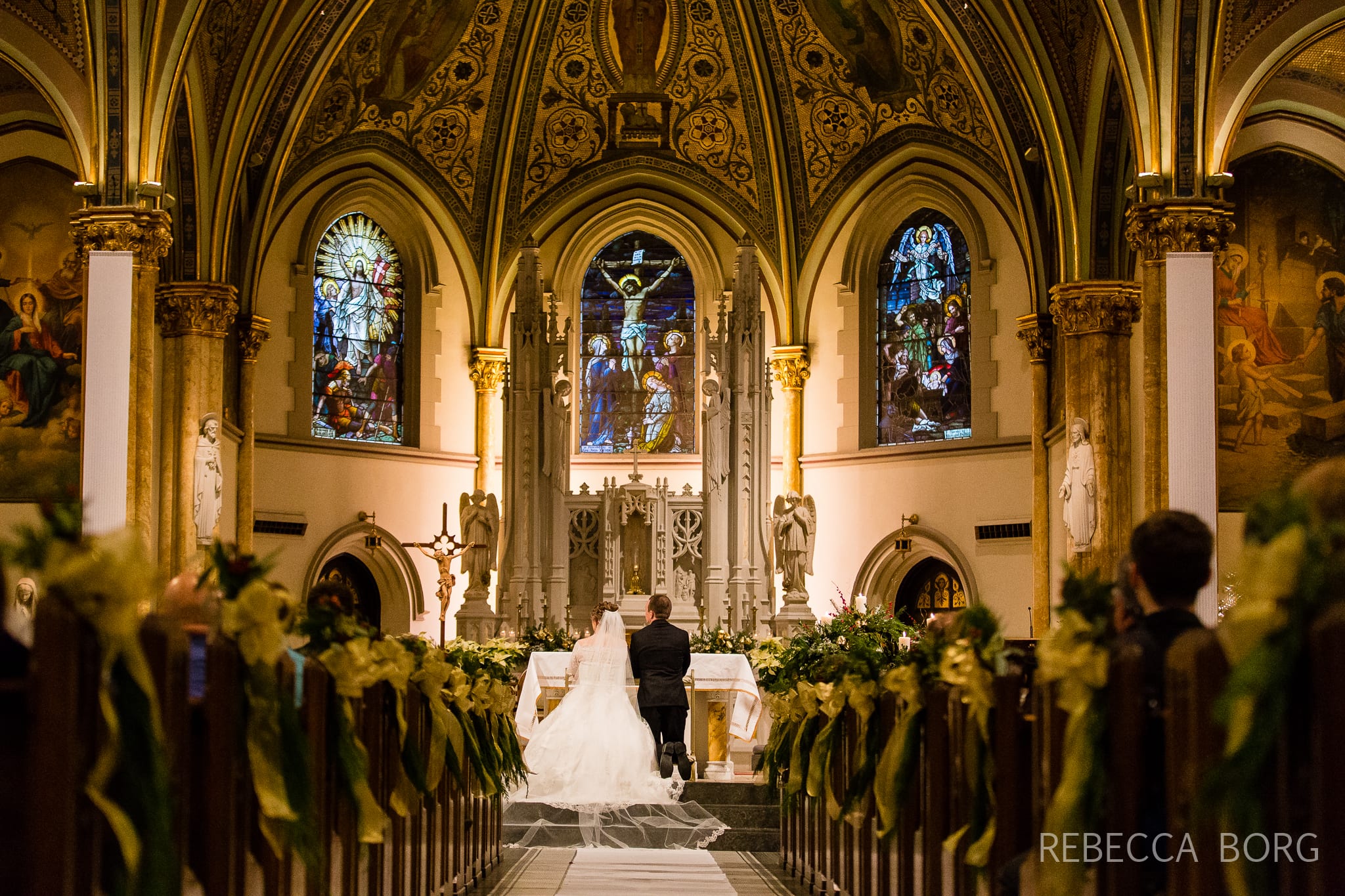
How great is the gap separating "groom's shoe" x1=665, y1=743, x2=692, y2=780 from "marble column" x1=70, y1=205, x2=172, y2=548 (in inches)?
195

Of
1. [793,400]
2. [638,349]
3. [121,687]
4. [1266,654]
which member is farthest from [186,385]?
[1266,654]

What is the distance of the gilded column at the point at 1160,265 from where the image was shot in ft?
41.6

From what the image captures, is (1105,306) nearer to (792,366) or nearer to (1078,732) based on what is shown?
(792,366)

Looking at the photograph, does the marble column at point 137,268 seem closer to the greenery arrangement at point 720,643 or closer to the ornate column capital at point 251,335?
the ornate column capital at point 251,335

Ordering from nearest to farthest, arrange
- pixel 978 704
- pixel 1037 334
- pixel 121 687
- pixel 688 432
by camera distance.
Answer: pixel 121 687, pixel 978 704, pixel 1037 334, pixel 688 432

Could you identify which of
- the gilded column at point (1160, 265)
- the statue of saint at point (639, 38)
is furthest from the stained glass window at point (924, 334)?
the gilded column at point (1160, 265)

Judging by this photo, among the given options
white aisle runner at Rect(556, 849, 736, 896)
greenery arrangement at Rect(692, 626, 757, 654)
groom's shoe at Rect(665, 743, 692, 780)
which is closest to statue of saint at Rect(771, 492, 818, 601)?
greenery arrangement at Rect(692, 626, 757, 654)

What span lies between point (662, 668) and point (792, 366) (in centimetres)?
948

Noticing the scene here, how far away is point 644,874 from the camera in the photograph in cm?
868

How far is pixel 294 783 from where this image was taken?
13.9ft

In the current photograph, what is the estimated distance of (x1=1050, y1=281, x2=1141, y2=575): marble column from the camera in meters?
15.2

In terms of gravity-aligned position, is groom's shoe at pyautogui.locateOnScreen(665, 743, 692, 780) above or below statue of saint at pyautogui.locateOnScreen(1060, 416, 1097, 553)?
below

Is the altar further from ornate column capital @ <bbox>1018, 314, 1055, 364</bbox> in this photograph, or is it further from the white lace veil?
ornate column capital @ <bbox>1018, 314, 1055, 364</bbox>

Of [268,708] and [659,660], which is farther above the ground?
[268,708]
